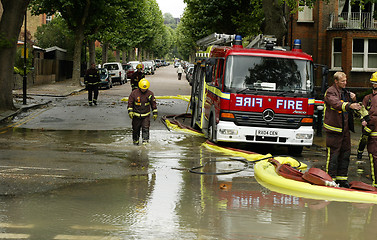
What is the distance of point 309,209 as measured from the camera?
292 inches

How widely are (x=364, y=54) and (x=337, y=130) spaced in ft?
102

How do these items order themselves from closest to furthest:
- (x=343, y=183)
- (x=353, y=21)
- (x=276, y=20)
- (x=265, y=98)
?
(x=343, y=183) → (x=265, y=98) → (x=276, y=20) → (x=353, y=21)

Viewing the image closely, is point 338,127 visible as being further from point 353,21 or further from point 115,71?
point 115,71

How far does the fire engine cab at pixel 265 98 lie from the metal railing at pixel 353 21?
2746 cm

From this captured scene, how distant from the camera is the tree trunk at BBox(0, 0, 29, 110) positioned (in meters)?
20.5

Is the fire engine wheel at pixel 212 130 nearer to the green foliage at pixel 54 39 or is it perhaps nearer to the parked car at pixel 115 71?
the parked car at pixel 115 71

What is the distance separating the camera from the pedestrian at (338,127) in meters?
9.17

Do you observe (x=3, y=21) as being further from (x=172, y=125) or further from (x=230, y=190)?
(x=230, y=190)

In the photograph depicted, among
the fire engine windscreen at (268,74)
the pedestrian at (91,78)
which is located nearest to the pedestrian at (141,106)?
the fire engine windscreen at (268,74)

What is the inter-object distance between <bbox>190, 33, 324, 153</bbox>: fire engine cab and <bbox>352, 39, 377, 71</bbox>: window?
26900mm

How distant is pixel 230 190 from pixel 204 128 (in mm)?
6906

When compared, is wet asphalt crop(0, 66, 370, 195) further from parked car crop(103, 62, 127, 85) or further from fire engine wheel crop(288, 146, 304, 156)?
parked car crop(103, 62, 127, 85)

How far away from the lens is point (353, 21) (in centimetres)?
3916

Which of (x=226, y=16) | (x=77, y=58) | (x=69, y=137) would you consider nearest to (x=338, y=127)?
(x=69, y=137)
